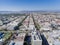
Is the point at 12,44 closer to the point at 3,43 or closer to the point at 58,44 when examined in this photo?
the point at 3,43

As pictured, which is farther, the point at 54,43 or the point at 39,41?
the point at 54,43

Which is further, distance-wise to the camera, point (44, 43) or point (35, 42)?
point (44, 43)

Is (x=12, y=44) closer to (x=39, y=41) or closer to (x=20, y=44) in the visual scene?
(x=20, y=44)

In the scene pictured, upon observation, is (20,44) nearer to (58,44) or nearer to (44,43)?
(44,43)

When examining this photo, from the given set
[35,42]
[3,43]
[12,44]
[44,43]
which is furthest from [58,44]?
[3,43]

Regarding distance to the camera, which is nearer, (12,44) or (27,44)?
(12,44)

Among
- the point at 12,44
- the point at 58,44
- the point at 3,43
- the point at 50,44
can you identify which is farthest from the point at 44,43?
the point at 3,43

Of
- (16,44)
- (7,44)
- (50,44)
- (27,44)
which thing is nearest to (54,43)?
(50,44)
